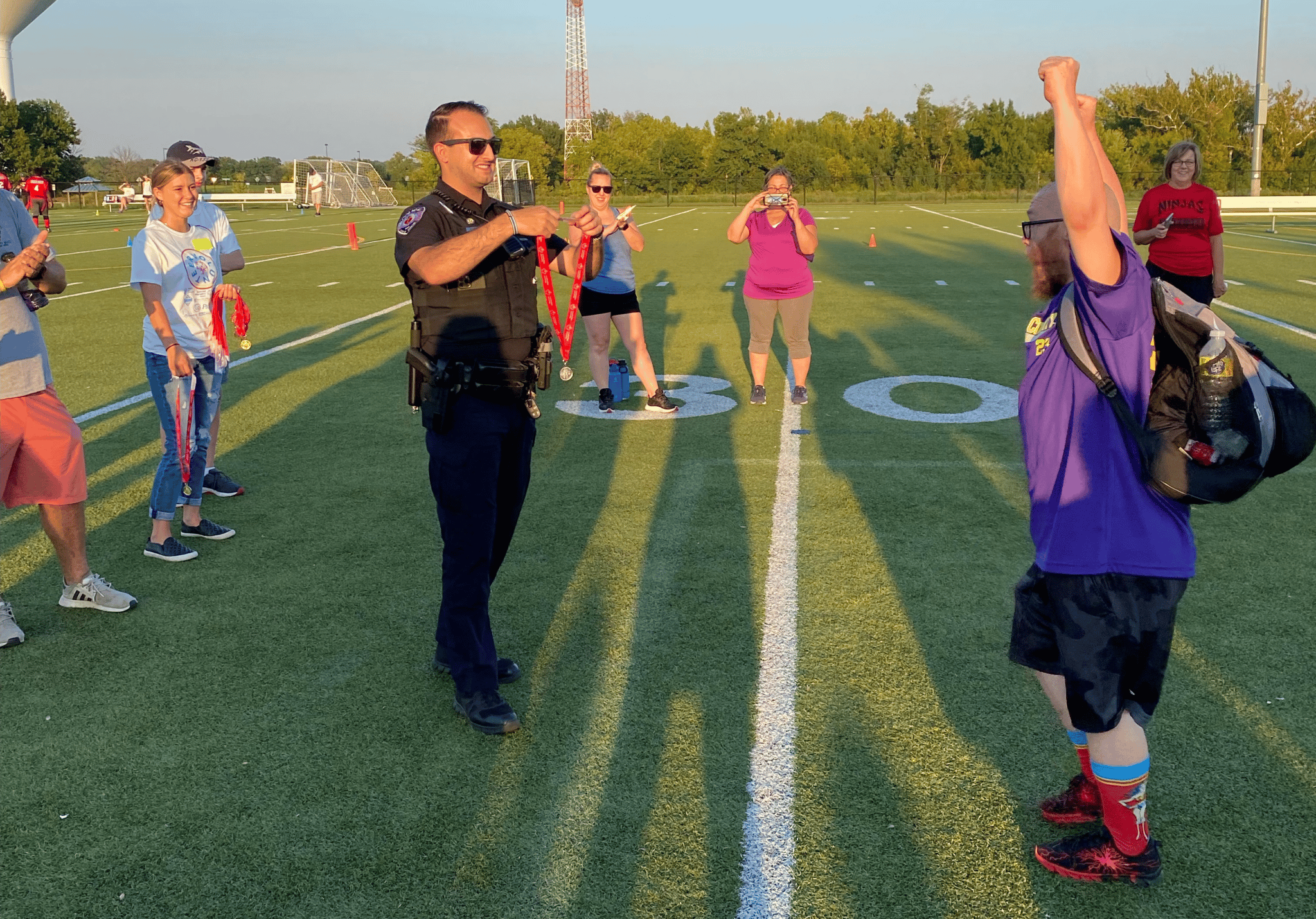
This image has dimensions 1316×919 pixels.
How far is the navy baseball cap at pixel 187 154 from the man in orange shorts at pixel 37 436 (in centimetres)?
118

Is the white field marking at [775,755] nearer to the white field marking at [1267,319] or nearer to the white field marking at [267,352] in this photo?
the white field marking at [267,352]

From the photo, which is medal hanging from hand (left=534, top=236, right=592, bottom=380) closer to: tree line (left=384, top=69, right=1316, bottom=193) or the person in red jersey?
the person in red jersey

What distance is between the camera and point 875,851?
3.16 meters

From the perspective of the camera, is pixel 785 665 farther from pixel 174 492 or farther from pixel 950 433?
pixel 950 433

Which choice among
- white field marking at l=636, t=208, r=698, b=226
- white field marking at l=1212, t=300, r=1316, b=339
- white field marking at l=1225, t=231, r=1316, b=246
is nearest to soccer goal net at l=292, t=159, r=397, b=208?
white field marking at l=636, t=208, r=698, b=226

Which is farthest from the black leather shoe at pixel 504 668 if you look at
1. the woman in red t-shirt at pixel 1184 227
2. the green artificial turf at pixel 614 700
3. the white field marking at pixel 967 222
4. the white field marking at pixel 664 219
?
the white field marking at pixel 664 219

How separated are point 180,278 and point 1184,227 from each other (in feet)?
23.5

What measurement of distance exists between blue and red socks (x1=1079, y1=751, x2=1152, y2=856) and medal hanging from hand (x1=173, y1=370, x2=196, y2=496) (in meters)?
4.64

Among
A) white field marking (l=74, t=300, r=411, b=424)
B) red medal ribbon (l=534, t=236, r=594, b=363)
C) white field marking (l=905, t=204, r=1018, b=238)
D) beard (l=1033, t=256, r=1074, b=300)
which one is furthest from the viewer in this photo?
white field marking (l=905, t=204, r=1018, b=238)

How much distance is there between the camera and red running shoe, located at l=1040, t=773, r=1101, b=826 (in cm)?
327

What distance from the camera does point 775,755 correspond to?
12.1ft

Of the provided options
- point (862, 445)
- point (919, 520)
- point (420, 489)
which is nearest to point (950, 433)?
point (862, 445)

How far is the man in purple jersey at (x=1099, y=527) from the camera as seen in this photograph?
8.46 feet

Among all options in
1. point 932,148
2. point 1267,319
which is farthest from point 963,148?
point 1267,319
